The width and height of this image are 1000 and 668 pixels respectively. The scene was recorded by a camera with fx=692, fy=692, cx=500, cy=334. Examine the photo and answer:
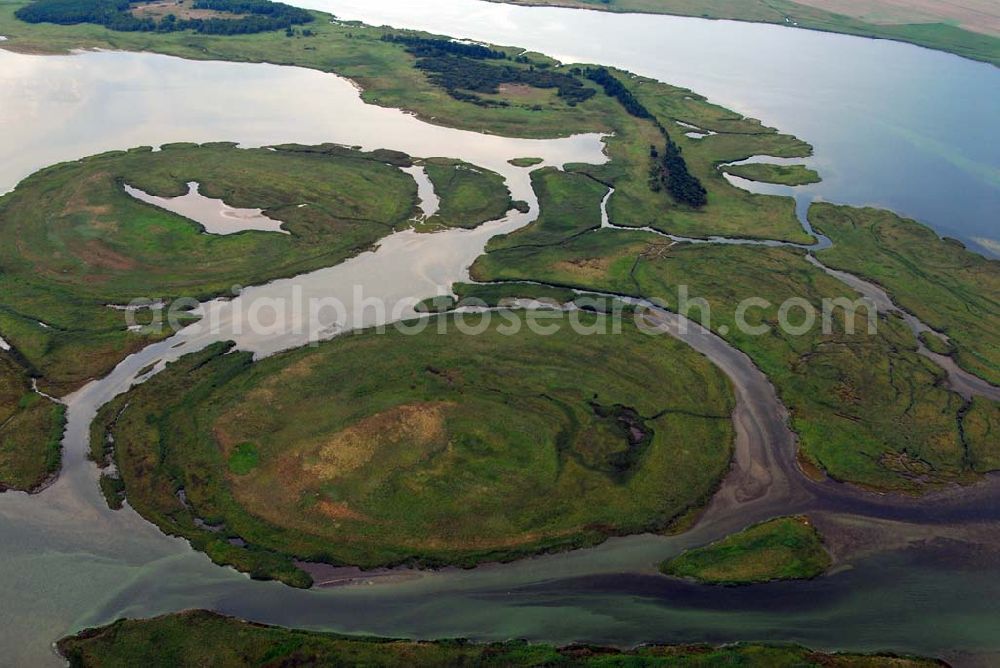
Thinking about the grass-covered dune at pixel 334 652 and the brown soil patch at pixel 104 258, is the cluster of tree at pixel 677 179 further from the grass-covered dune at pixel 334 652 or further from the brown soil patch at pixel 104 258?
the brown soil patch at pixel 104 258

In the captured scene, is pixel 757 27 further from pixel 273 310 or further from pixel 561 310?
pixel 273 310

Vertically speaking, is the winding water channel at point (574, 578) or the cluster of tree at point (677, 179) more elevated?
the cluster of tree at point (677, 179)

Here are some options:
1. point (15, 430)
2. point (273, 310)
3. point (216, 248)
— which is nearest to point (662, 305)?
point (273, 310)

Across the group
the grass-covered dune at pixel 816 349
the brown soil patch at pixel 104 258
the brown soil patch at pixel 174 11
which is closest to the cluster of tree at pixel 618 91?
the grass-covered dune at pixel 816 349

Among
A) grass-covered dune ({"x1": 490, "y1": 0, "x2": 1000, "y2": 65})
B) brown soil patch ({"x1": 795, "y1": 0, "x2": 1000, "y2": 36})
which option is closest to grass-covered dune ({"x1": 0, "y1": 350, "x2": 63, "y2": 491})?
grass-covered dune ({"x1": 490, "y1": 0, "x2": 1000, "y2": 65})

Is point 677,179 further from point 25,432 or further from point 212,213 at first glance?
point 25,432

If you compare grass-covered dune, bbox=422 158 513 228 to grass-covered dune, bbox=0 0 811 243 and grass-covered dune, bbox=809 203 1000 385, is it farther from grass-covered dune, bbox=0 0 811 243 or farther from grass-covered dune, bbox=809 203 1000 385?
grass-covered dune, bbox=809 203 1000 385
